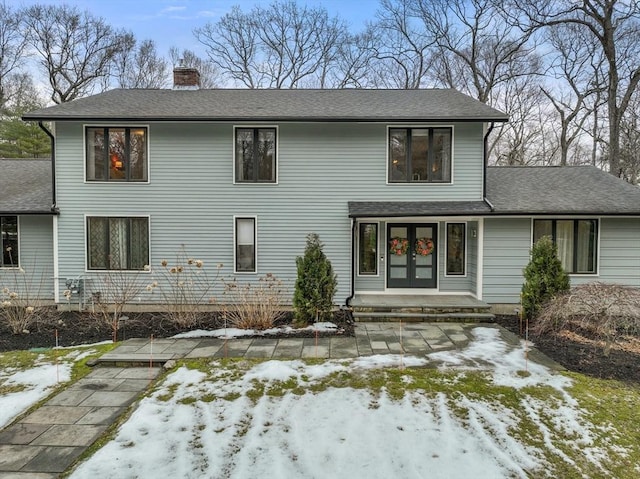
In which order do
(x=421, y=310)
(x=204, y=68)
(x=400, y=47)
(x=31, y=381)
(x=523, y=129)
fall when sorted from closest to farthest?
1. (x=31, y=381)
2. (x=421, y=310)
3. (x=400, y=47)
4. (x=523, y=129)
5. (x=204, y=68)

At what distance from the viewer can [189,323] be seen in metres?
7.66

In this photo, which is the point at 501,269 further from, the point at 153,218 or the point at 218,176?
the point at 153,218

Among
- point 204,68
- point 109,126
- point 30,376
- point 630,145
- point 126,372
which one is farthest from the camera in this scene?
point 204,68

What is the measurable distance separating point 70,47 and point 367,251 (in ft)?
72.4

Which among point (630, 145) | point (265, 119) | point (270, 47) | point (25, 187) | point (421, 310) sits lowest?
point (421, 310)

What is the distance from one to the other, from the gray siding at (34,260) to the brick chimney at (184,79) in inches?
214

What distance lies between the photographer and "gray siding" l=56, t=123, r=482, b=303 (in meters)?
9.12

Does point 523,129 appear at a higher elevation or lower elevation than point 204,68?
lower

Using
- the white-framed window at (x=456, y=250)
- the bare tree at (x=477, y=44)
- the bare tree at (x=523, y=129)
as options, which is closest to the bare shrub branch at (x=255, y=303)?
the white-framed window at (x=456, y=250)

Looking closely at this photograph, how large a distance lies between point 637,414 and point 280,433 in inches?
148

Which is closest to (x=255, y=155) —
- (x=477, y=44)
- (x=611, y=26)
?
(x=611, y=26)

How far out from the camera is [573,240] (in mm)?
8922

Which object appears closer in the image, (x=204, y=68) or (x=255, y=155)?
(x=255, y=155)

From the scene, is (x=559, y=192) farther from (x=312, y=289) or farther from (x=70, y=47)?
(x=70, y=47)
